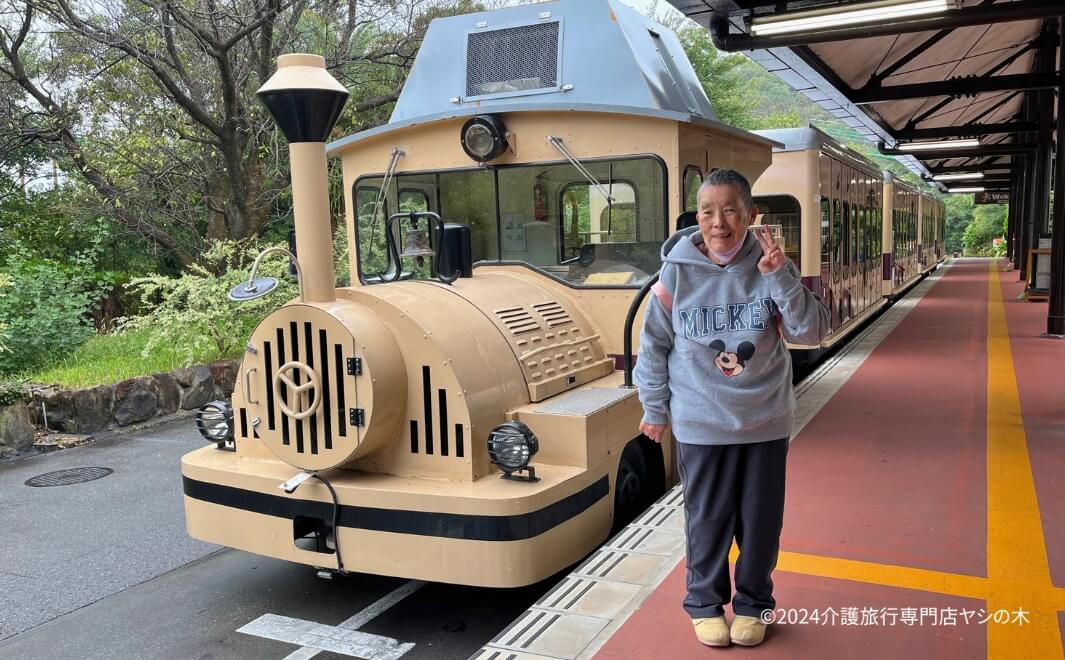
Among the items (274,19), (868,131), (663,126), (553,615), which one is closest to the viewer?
(553,615)

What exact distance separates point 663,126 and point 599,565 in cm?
248

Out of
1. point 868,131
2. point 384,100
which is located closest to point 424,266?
point 384,100

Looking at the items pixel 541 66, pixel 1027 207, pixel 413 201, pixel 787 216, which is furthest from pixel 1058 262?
pixel 1027 207

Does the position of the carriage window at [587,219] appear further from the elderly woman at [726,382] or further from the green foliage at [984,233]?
the green foliage at [984,233]

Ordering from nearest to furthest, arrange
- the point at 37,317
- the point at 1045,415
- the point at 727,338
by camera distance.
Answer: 1. the point at 727,338
2. the point at 1045,415
3. the point at 37,317

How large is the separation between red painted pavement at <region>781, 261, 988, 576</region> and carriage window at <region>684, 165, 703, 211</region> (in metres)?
A: 1.79

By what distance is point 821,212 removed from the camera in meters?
10.2

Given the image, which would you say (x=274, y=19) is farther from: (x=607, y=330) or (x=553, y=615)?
(x=553, y=615)

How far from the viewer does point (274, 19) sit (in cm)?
1205

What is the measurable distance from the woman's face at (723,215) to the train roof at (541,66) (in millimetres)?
2251

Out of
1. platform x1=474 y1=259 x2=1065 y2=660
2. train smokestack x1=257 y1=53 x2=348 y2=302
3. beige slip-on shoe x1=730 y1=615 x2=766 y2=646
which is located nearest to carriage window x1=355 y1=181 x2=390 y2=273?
train smokestack x1=257 y1=53 x2=348 y2=302

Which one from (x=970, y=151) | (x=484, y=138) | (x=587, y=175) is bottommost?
(x=587, y=175)

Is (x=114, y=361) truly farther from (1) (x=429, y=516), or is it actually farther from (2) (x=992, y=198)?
(2) (x=992, y=198)

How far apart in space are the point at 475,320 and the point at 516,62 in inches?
83.6
